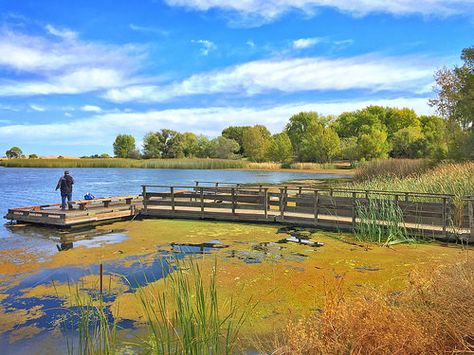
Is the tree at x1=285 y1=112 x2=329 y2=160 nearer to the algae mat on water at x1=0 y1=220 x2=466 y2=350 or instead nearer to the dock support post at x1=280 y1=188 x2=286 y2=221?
the dock support post at x1=280 y1=188 x2=286 y2=221

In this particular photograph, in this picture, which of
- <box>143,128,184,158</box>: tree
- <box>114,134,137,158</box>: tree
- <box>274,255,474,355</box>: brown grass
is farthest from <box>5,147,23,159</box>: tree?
<box>274,255,474,355</box>: brown grass

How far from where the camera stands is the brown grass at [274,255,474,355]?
351 cm

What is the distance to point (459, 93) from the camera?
28188 mm

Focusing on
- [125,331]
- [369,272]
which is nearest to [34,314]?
[125,331]

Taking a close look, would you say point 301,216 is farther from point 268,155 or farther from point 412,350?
point 268,155

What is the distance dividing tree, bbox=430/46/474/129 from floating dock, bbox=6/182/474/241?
16499mm

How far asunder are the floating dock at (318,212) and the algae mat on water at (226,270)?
3.65ft

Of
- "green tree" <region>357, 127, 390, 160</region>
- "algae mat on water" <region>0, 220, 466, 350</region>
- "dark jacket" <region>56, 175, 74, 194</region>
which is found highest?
"green tree" <region>357, 127, 390, 160</region>

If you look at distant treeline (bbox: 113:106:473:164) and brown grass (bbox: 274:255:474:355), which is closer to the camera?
brown grass (bbox: 274:255:474:355)

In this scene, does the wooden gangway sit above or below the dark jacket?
below

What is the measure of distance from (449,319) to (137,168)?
2967 inches

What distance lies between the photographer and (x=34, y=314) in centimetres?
672

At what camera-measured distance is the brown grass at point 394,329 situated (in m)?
3.51

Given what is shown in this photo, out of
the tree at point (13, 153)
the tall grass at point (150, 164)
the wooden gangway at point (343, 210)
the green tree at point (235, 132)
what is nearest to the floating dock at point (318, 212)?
the wooden gangway at point (343, 210)
